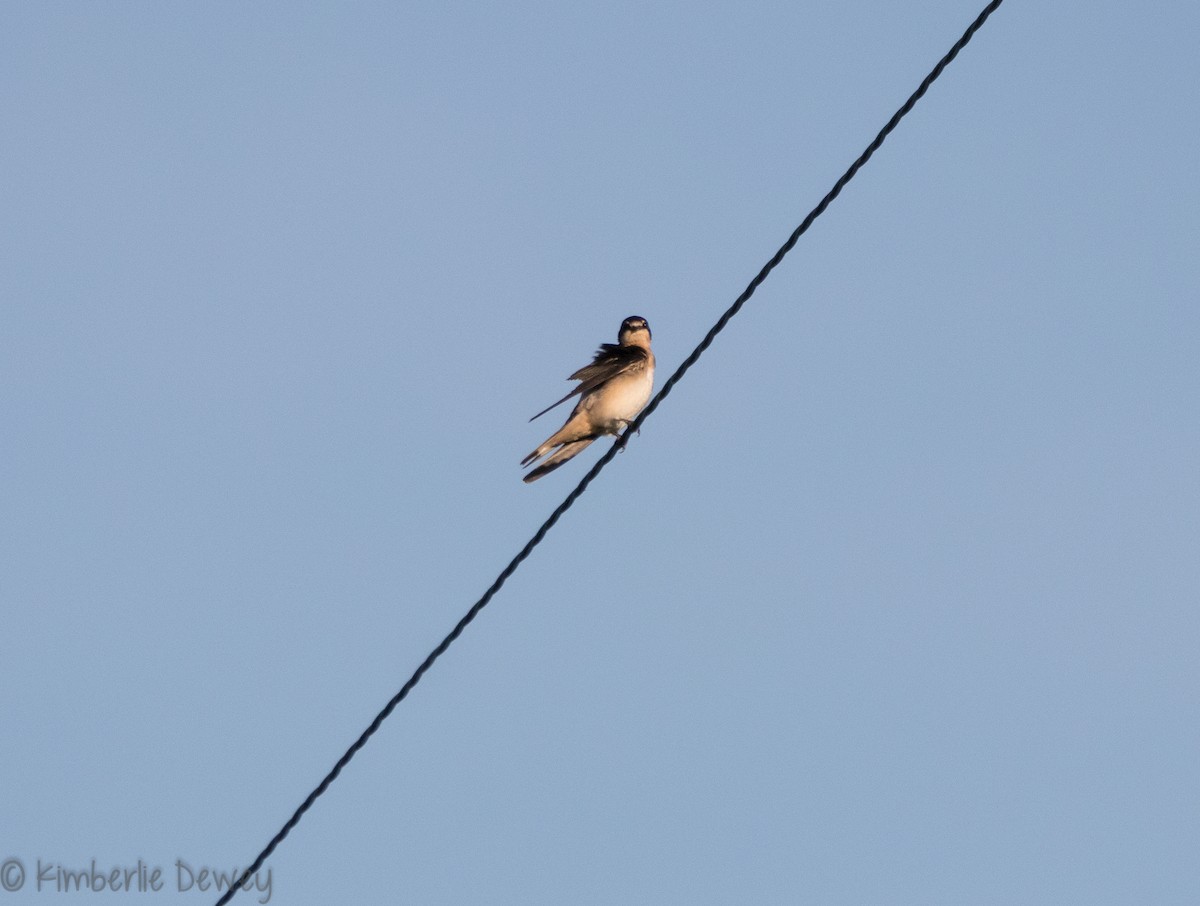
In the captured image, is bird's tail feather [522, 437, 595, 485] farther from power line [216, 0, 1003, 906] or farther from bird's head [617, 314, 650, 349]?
power line [216, 0, 1003, 906]

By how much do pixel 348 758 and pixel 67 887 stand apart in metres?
2.14

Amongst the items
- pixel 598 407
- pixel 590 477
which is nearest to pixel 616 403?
pixel 598 407

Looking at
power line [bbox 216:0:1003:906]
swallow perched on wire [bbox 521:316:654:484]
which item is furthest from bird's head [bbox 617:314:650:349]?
power line [bbox 216:0:1003:906]

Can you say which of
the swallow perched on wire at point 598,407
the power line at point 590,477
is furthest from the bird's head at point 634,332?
the power line at point 590,477

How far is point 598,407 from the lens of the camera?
9289 millimetres

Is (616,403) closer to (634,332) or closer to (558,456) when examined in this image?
(558,456)

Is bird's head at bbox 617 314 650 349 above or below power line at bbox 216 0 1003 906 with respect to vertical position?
above

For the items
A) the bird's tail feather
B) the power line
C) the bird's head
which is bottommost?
the power line

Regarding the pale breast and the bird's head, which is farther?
the bird's head

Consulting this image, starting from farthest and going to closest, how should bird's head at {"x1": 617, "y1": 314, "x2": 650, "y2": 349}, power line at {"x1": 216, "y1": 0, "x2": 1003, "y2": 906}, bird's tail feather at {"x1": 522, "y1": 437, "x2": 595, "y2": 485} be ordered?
bird's head at {"x1": 617, "y1": 314, "x2": 650, "y2": 349}, bird's tail feather at {"x1": 522, "y1": 437, "x2": 595, "y2": 485}, power line at {"x1": 216, "y1": 0, "x2": 1003, "y2": 906}

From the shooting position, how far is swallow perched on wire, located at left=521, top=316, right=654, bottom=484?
30.5 feet

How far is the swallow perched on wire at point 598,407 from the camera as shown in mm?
9281

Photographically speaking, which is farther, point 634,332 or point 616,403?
point 634,332

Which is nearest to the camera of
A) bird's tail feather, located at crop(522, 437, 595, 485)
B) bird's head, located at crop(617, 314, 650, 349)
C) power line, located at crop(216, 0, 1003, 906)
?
power line, located at crop(216, 0, 1003, 906)
